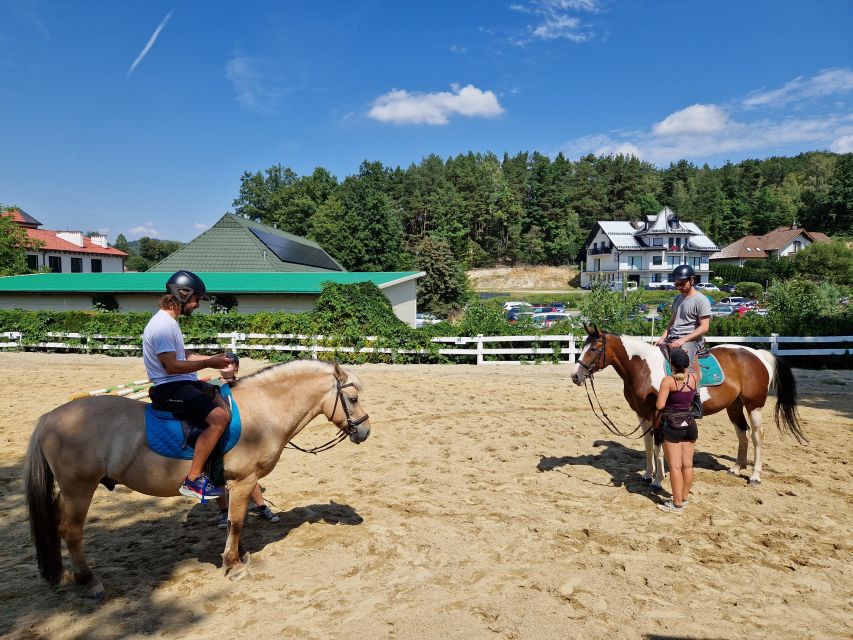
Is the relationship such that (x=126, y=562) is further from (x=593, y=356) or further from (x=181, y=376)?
(x=593, y=356)

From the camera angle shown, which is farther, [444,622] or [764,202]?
[764,202]

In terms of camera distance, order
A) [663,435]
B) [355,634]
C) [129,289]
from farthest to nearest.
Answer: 1. [129,289]
2. [663,435]
3. [355,634]

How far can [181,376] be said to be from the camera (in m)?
3.82

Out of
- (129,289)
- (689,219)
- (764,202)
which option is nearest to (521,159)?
(689,219)

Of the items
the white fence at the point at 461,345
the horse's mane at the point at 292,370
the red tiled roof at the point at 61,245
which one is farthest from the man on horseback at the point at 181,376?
the red tiled roof at the point at 61,245

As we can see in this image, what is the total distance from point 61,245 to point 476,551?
62627 millimetres

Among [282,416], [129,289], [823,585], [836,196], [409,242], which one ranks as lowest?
[823,585]

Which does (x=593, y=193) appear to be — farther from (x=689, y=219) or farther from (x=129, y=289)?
(x=129, y=289)

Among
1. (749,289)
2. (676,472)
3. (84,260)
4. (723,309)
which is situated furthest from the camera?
(84,260)

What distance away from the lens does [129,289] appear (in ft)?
74.4

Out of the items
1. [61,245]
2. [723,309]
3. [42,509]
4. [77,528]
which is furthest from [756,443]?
[61,245]

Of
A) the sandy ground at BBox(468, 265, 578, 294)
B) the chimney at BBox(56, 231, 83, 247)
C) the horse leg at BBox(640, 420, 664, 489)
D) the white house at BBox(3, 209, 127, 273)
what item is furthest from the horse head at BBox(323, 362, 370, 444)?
the chimney at BBox(56, 231, 83, 247)

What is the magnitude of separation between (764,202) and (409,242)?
217ft

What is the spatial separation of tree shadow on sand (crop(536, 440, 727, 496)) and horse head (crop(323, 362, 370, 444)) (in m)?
3.29
